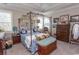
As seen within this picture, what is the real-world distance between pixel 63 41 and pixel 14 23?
3.16ft

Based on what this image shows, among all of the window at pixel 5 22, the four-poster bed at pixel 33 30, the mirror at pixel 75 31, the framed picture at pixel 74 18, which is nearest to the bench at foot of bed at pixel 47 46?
the four-poster bed at pixel 33 30

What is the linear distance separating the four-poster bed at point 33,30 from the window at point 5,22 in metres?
0.20

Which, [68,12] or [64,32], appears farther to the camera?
[64,32]

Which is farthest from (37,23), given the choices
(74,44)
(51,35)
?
(74,44)

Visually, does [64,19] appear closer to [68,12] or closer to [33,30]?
[68,12]

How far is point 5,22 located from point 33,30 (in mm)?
519

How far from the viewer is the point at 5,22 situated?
1.74 meters

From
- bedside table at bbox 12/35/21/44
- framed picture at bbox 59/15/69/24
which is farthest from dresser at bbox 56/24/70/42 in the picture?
bedside table at bbox 12/35/21/44

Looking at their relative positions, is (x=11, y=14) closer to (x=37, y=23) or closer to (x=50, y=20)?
(x=37, y=23)

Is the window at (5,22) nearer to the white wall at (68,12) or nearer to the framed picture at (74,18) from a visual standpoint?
the white wall at (68,12)

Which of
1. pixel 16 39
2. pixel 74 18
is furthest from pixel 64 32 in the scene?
pixel 16 39

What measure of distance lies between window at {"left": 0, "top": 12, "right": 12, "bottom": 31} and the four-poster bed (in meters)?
0.20

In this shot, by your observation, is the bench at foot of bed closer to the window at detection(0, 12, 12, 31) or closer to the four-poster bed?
the four-poster bed

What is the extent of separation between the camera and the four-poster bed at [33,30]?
1.77 meters
